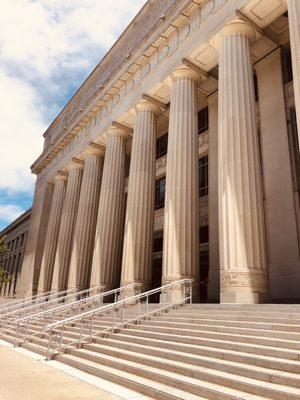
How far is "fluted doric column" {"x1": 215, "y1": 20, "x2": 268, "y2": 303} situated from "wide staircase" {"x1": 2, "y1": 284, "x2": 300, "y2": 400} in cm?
182

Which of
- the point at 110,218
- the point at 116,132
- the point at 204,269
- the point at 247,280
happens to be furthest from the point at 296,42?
the point at 116,132

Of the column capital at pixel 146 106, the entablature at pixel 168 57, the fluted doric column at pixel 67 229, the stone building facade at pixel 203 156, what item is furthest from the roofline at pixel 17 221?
the column capital at pixel 146 106

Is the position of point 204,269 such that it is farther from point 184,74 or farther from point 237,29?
point 237,29

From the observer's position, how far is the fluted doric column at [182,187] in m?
14.8

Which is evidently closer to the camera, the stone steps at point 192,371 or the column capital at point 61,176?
the stone steps at point 192,371

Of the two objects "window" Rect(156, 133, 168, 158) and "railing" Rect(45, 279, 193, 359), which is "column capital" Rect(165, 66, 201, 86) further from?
"railing" Rect(45, 279, 193, 359)

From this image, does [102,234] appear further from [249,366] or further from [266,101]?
[249,366]

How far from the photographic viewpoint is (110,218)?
70.5ft

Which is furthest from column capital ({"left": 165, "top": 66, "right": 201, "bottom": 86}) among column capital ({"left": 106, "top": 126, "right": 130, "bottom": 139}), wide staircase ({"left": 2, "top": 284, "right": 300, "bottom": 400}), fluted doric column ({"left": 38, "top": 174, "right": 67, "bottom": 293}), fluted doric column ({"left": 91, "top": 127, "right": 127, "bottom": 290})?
fluted doric column ({"left": 38, "top": 174, "right": 67, "bottom": 293})

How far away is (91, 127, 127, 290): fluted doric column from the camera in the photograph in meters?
20.2

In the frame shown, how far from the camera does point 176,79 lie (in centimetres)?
1816

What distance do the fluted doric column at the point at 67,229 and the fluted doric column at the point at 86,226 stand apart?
2.55m

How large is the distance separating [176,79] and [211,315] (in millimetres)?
12686

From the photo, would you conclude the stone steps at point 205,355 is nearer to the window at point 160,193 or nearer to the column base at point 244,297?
the column base at point 244,297
